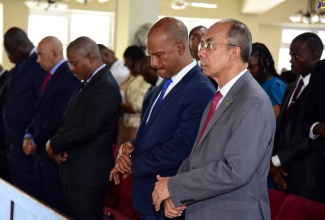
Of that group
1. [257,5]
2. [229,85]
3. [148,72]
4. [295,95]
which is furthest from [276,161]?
[257,5]

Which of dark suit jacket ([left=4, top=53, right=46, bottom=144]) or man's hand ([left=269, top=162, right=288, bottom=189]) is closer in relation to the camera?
man's hand ([left=269, top=162, right=288, bottom=189])

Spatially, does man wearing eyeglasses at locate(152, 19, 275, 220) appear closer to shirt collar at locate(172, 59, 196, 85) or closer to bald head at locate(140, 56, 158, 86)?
shirt collar at locate(172, 59, 196, 85)

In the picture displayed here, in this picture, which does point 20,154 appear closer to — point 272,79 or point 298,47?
point 272,79

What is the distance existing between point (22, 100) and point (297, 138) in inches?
110

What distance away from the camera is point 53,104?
5.17m

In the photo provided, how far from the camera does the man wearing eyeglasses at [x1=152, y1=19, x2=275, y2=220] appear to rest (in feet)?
8.05

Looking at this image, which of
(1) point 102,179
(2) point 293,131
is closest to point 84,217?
(1) point 102,179

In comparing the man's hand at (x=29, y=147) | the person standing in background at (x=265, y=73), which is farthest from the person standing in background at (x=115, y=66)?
the person standing in background at (x=265, y=73)

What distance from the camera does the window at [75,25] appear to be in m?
17.0

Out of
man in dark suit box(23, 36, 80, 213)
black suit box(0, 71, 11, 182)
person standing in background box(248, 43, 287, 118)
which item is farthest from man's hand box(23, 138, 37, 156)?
person standing in background box(248, 43, 287, 118)

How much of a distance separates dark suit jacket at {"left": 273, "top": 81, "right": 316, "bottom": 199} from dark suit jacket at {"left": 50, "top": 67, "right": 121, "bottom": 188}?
116 centimetres

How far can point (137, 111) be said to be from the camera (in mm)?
7074

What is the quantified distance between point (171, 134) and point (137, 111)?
152 inches

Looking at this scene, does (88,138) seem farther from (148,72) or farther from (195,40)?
(148,72)
